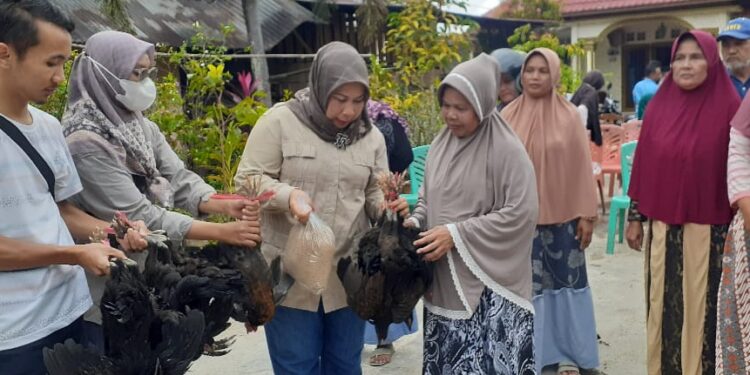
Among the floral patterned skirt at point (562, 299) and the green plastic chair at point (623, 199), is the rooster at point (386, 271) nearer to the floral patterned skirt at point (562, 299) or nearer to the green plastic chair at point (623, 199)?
the floral patterned skirt at point (562, 299)

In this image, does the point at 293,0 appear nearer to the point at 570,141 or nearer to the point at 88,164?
the point at 570,141

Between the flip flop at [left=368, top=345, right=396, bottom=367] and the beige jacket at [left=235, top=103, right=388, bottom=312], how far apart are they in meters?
1.51

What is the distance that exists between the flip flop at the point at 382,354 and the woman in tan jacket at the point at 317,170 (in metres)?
1.39

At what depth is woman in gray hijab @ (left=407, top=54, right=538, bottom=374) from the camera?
2.56 meters

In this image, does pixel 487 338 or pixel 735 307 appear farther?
pixel 735 307

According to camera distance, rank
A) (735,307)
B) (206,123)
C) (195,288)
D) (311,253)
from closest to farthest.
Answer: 1. (195,288)
2. (311,253)
3. (735,307)
4. (206,123)

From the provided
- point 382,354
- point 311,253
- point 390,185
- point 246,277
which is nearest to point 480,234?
point 390,185

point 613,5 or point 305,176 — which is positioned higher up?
point 613,5

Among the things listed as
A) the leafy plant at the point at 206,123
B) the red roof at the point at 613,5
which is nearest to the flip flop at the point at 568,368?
the leafy plant at the point at 206,123

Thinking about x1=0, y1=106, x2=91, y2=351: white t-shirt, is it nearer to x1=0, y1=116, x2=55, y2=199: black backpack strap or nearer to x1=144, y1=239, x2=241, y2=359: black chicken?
x1=0, y1=116, x2=55, y2=199: black backpack strap

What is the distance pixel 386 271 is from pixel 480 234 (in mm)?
397

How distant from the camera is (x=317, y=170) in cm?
252

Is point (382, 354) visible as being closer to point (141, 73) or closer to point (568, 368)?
point (568, 368)

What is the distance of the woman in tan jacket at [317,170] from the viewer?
2.47 m
